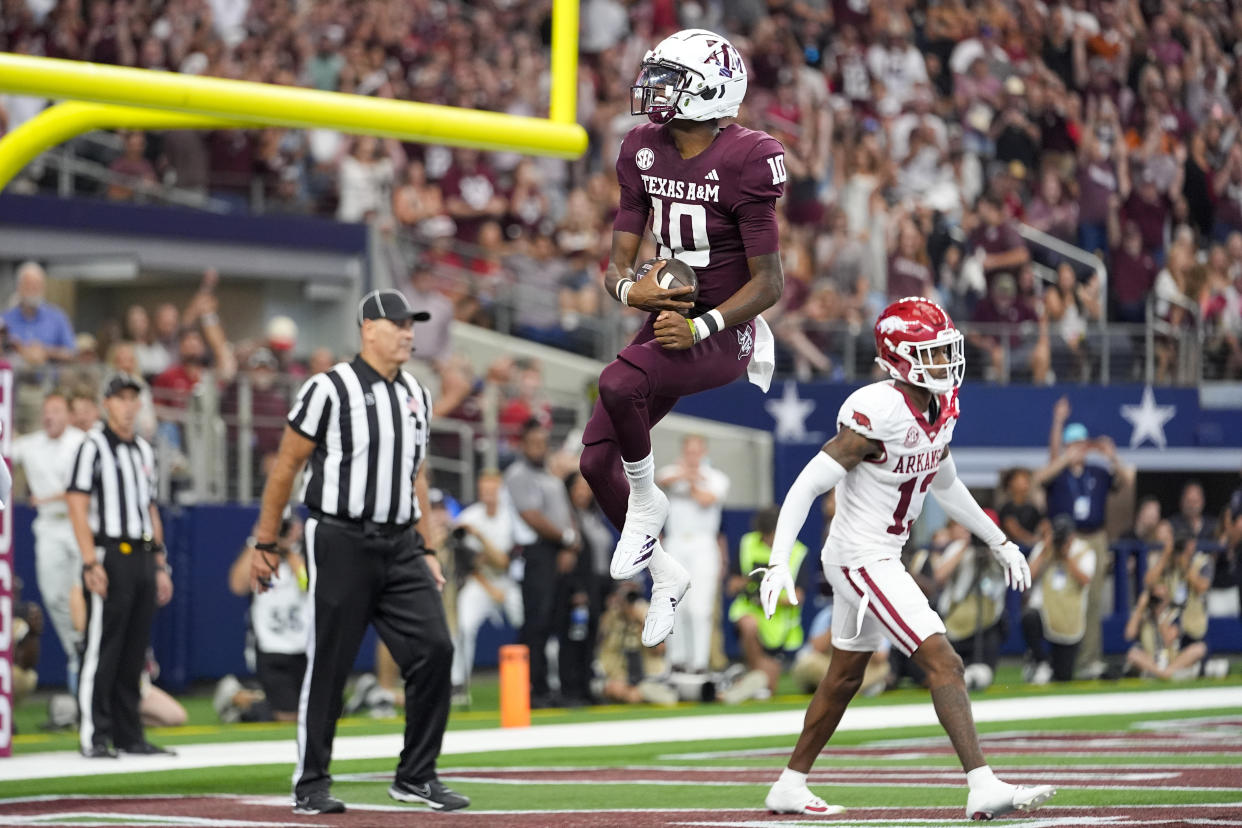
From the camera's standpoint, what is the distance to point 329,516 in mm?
7375

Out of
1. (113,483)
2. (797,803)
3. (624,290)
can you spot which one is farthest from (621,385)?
(113,483)

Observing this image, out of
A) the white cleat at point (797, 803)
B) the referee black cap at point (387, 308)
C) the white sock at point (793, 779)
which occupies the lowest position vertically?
the white cleat at point (797, 803)

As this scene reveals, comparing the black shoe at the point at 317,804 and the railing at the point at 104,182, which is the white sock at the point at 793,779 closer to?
the black shoe at the point at 317,804

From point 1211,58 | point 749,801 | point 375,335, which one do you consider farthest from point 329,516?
point 1211,58

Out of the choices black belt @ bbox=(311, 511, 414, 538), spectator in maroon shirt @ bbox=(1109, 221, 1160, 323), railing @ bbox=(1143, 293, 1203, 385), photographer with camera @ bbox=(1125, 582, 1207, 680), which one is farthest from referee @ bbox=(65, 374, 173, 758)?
spectator in maroon shirt @ bbox=(1109, 221, 1160, 323)

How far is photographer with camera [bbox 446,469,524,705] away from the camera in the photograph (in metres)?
12.6

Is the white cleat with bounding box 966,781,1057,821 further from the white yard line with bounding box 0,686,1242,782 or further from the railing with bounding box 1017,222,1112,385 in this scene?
the railing with bounding box 1017,222,1112,385

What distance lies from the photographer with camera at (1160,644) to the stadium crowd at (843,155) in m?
3.13

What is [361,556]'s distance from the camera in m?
7.36

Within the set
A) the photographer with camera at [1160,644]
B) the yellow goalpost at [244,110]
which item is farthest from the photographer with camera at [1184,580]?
the yellow goalpost at [244,110]

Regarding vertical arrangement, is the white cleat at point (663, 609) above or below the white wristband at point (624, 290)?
below

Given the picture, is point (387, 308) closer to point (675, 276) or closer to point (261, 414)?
point (675, 276)

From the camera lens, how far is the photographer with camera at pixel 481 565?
41.2ft

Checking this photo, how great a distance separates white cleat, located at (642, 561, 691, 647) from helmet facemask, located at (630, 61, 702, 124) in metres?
1.45
